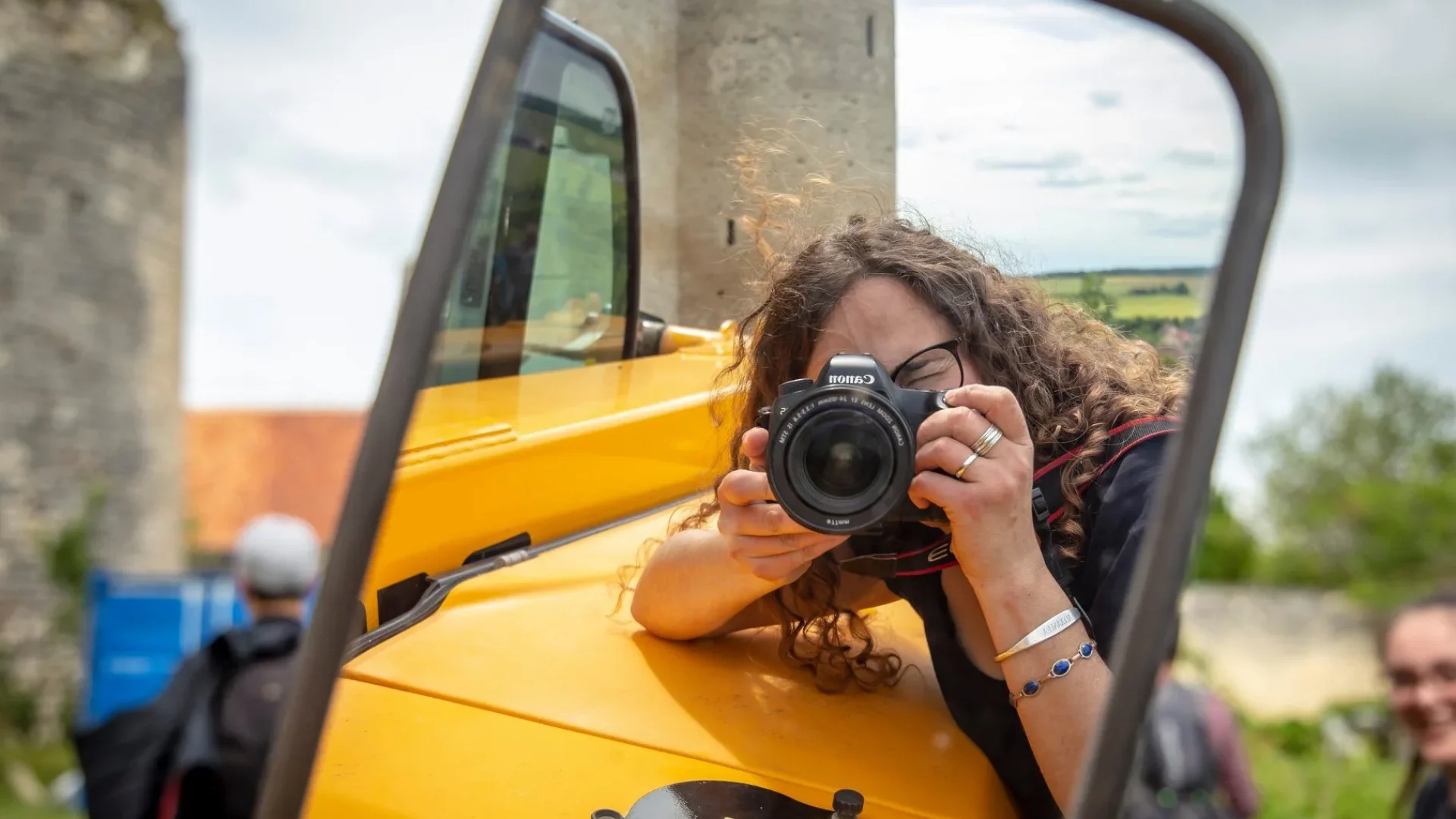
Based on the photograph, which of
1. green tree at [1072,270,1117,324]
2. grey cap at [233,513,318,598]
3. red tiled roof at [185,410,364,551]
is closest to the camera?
green tree at [1072,270,1117,324]

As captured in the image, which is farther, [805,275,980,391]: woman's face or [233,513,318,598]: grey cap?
[233,513,318,598]: grey cap

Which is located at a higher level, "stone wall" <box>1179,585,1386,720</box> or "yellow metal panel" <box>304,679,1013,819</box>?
"stone wall" <box>1179,585,1386,720</box>

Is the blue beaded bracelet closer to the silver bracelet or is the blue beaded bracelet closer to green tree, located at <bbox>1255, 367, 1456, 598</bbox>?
the silver bracelet

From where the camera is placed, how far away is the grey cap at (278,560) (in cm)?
279

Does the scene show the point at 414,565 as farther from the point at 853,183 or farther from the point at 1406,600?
the point at 1406,600

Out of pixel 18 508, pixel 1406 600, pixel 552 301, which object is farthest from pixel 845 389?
pixel 18 508

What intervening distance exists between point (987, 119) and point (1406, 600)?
53cm

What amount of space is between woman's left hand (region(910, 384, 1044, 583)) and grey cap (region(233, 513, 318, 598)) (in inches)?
88.6

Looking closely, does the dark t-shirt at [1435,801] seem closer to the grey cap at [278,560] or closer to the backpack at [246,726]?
the backpack at [246,726]

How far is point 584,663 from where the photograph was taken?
3.98 ft

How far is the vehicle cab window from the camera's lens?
4.02 feet

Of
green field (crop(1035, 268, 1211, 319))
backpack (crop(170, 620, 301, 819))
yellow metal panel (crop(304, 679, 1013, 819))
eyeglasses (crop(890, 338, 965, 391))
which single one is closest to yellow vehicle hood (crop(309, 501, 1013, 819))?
yellow metal panel (crop(304, 679, 1013, 819))

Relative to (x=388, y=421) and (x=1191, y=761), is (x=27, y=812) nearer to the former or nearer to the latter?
(x=388, y=421)

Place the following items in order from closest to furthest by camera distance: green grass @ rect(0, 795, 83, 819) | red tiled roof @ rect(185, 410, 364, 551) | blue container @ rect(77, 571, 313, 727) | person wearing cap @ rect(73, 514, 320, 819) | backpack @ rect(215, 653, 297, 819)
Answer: backpack @ rect(215, 653, 297, 819)
person wearing cap @ rect(73, 514, 320, 819)
blue container @ rect(77, 571, 313, 727)
green grass @ rect(0, 795, 83, 819)
red tiled roof @ rect(185, 410, 364, 551)
